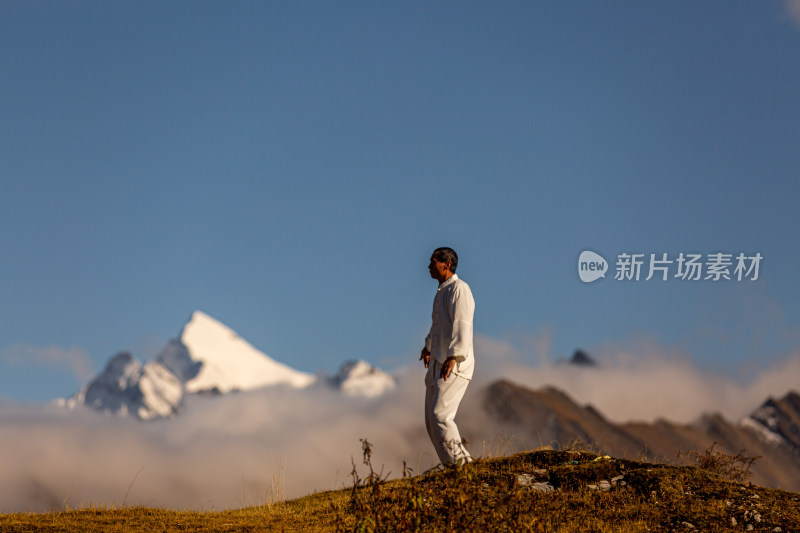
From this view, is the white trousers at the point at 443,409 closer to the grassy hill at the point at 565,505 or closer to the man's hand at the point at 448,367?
the man's hand at the point at 448,367

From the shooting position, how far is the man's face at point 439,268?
1520cm

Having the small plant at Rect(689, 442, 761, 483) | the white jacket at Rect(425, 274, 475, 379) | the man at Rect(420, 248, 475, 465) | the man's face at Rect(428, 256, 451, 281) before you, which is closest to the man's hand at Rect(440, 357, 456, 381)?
the man at Rect(420, 248, 475, 465)

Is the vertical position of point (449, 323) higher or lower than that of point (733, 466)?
higher

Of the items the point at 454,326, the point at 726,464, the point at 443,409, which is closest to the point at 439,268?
the point at 454,326

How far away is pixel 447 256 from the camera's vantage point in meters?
15.3

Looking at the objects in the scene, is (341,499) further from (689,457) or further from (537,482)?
(689,457)

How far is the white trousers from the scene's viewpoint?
14.6m

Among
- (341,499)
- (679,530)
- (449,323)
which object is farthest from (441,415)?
(679,530)

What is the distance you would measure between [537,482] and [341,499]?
3177 mm

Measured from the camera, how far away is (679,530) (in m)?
12.7

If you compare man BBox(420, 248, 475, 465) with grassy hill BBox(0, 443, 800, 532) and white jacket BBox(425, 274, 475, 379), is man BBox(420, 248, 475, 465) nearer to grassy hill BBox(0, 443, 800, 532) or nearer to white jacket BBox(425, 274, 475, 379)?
white jacket BBox(425, 274, 475, 379)

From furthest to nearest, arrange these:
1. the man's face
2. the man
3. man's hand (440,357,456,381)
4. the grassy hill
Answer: the man's face → the man → man's hand (440,357,456,381) → the grassy hill

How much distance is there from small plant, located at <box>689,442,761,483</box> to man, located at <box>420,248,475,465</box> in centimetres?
478

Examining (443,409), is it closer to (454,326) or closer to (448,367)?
(448,367)
